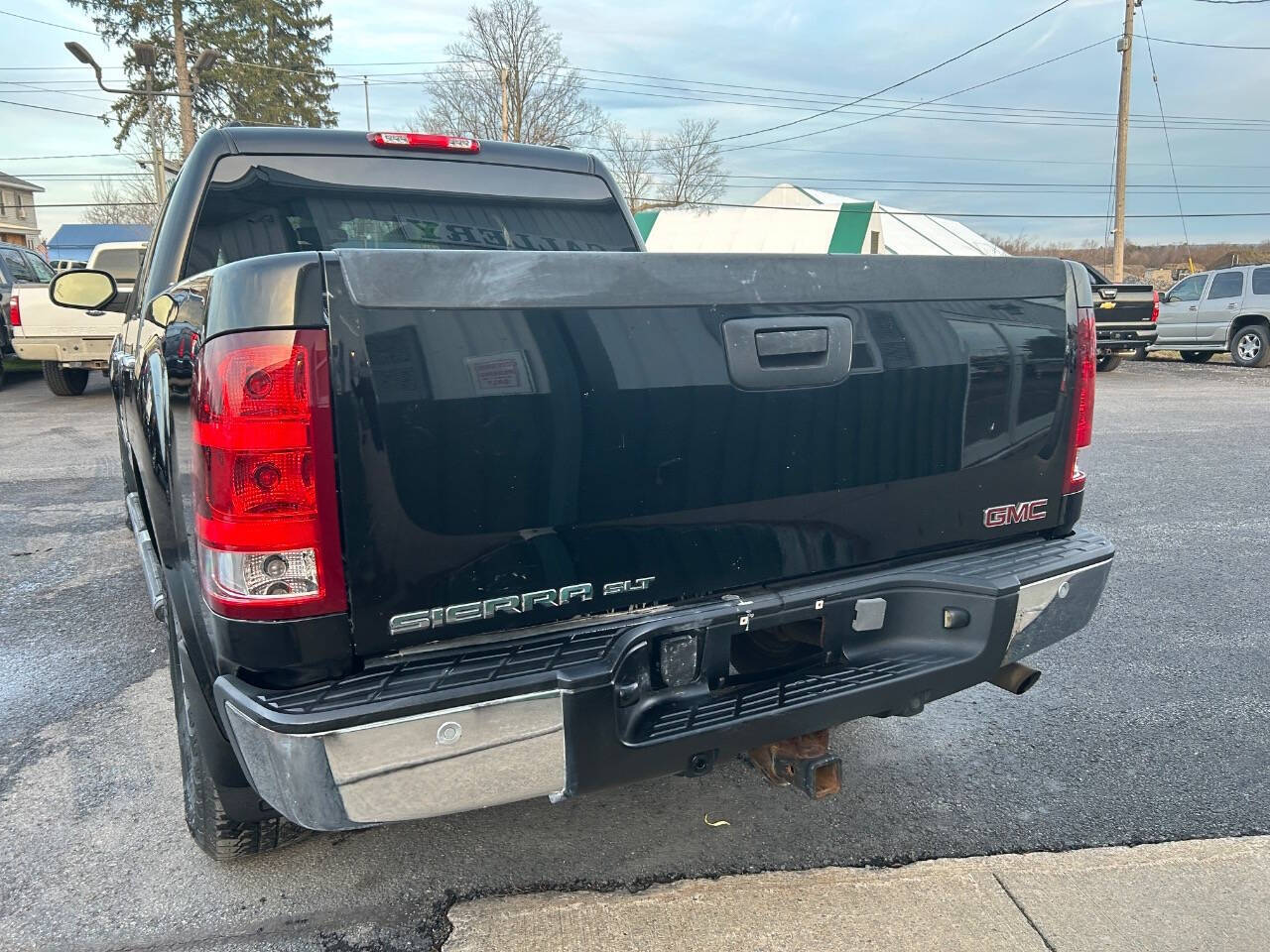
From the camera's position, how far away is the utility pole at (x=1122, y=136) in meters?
24.0

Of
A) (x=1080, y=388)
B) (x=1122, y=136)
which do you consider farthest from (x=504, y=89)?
(x=1080, y=388)

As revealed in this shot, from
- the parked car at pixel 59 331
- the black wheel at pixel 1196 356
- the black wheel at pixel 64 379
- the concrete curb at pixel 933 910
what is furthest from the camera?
the black wheel at pixel 1196 356

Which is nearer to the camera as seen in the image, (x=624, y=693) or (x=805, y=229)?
(x=624, y=693)

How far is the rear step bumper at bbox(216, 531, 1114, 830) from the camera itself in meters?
1.79

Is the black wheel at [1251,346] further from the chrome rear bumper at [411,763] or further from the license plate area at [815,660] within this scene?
the chrome rear bumper at [411,763]

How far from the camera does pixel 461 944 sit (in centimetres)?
227

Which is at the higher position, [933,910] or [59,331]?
[59,331]

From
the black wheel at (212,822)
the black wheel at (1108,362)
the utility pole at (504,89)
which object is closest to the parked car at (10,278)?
the black wheel at (212,822)

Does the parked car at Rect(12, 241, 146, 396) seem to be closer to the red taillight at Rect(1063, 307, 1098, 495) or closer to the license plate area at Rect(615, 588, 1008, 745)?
the license plate area at Rect(615, 588, 1008, 745)

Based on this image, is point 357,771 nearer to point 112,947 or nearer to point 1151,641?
point 112,947

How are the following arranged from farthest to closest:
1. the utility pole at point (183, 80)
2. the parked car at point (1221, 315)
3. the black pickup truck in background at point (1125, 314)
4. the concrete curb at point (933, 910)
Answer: the utility pole at point (183, 80), the parked car at point (1221, 315), the black pickup truck in background at point (1125, 314), the concrete curb at point (933, 910)

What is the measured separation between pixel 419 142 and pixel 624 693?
2.57m

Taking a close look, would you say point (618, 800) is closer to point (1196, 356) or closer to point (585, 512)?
point (585, 512)

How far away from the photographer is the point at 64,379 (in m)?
12.2
